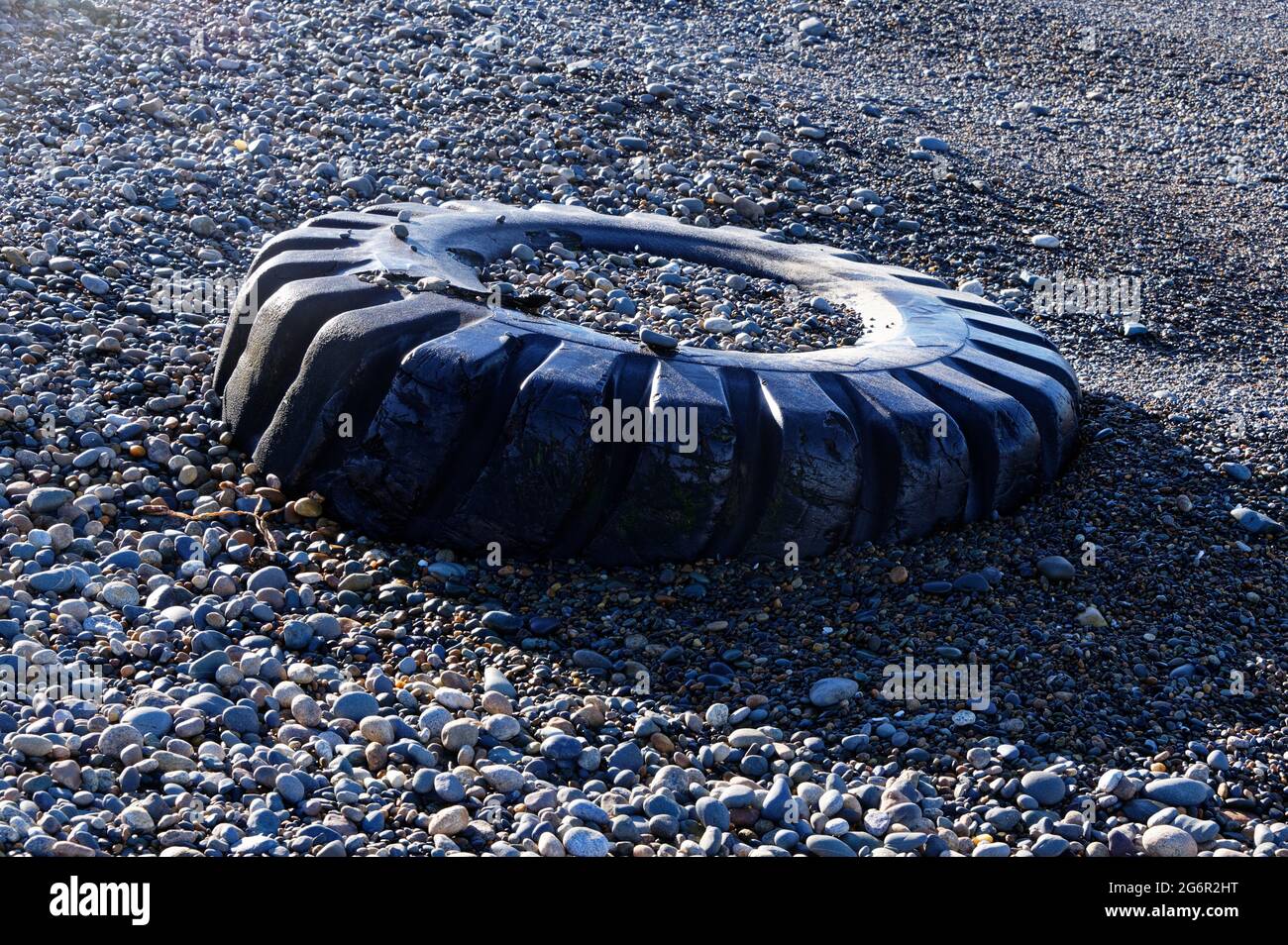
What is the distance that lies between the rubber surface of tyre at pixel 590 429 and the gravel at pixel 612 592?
116 millimetres

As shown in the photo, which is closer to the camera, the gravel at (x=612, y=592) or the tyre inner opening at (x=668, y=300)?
the gravel at (x=612, y=592)

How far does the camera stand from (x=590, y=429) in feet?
13.0

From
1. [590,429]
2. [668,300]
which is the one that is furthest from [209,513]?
[668,300]

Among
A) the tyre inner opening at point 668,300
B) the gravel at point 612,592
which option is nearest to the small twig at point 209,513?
the gravel at point 612,592

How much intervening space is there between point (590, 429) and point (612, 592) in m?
0.50

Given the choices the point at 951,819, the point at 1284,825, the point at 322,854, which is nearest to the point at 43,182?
the point at 322,854

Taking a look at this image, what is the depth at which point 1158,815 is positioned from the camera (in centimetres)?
306

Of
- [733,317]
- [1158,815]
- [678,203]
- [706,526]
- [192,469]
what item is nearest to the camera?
[1158,815]

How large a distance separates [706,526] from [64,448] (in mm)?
2259

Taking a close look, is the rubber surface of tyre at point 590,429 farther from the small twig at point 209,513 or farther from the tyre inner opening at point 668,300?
the tyre inner opening at point 668,300

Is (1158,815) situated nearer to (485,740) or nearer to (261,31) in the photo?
(485,740)

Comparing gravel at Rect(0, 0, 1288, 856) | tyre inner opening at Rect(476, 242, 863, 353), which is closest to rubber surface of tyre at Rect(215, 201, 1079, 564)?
gravel at Rect(0, 0, 1288, 856)

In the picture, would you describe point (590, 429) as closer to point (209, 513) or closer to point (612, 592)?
point (612, 592)

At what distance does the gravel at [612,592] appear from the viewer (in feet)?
9.86
